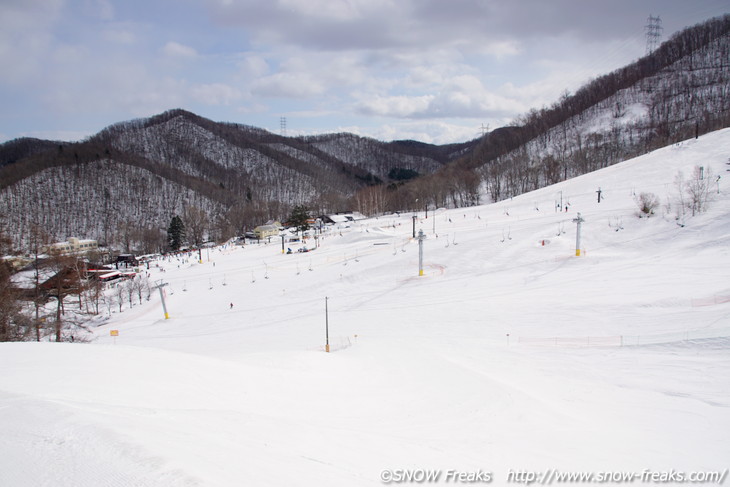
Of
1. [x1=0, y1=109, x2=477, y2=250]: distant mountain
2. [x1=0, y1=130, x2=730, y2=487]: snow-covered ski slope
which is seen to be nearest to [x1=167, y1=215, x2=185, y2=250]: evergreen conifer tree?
[x1=0, y1=109, x2=477, y2=250]: distant mountain

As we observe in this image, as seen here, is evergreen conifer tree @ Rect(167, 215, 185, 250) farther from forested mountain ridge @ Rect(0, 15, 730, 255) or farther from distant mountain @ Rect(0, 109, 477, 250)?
forested mountain ridge @ Rect(0, 15, 730, 255)

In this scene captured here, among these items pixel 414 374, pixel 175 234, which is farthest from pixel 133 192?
pixel 414 374

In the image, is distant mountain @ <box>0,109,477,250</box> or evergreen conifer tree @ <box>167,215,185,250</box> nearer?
evergreen conifer tree @ <box>167,215,185,250</box>

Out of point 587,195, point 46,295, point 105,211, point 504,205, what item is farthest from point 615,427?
point 105,211

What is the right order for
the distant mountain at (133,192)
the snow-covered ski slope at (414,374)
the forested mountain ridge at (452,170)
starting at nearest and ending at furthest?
the snow-covered ski slope at (414,374)
the forested mountain ridge at (452,170)
the distant mountain at (133,192)

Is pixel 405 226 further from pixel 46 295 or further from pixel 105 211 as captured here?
pixel 105 211

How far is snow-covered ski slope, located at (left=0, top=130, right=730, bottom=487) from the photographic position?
19.4 ft

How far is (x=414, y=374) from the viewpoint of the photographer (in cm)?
1438

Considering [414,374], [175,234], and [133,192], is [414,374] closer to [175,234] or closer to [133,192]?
[175,234]

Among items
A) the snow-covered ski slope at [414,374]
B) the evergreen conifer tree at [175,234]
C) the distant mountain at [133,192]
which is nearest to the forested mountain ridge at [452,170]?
the distant mountain at [133,192]

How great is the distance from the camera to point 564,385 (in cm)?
1310

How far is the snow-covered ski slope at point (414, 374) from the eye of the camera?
5902 mm

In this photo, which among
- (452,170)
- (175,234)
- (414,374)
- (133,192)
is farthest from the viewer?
(133,192)

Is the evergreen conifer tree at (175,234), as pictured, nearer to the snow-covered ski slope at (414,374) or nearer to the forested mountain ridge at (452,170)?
the forested mountain ridge at (452,170)
